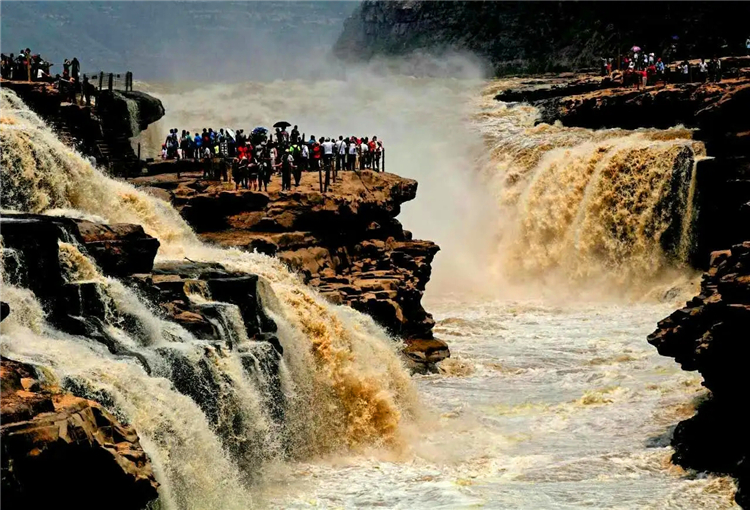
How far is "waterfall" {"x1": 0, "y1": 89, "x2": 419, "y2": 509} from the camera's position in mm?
15617

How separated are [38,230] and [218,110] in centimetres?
4340

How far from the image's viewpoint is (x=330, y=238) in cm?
3222

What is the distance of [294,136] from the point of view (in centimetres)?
3681

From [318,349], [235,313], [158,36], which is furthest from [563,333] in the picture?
[158,36]

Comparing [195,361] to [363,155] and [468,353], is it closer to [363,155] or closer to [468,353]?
[468,353]

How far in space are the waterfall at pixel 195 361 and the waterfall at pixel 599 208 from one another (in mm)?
14882

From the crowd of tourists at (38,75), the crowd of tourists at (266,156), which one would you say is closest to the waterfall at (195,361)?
the crowd of tourists at (38,75)

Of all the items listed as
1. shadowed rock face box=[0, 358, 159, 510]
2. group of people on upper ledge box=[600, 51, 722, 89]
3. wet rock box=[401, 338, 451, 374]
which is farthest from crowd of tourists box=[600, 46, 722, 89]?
shadowed rock face box=[0, 358, 159, 510]

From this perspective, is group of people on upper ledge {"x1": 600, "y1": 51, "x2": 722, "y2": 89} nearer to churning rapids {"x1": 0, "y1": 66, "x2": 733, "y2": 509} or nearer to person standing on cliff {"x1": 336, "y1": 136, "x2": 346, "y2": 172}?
churning rapids {"x1": 0, "y1": 66, "x2": 733, "y2": 509}

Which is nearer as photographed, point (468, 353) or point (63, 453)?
point (63, 453)

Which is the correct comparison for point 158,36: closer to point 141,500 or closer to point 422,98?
point 422,98

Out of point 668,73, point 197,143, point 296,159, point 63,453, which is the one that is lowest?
point 63,453

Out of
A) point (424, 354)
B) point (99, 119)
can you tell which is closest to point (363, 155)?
point (99, 119)

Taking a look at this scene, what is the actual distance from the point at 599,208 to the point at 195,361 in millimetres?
25314
